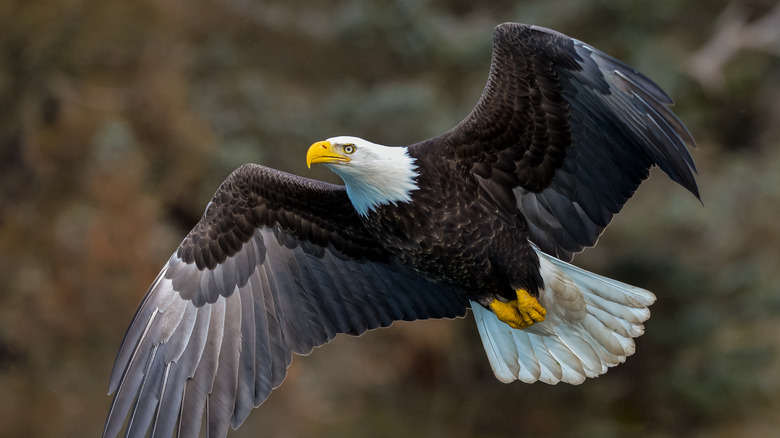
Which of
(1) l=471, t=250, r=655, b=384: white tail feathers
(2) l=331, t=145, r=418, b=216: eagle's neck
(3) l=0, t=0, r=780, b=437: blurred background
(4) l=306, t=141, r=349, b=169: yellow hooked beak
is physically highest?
(3) l=0, t=0, r=780, b=437: blurred background

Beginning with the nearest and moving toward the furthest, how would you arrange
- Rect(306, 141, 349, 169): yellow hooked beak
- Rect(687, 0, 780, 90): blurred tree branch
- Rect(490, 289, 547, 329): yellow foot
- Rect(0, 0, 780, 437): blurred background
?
Rect(306, 141, 349, 169): yellow hooked beak, Rect(490, 289, 547, 329): yellow foot, Rect(0, 0, 780, 437): blurred background, Rect(687, 0, 780, 90): blurred tree branch

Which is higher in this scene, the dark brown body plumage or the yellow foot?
the dark brown body plumage

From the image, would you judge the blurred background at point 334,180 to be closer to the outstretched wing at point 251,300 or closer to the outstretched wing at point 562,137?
the outstretched wing at point 251,300

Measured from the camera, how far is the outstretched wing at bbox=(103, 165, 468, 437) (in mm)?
4516

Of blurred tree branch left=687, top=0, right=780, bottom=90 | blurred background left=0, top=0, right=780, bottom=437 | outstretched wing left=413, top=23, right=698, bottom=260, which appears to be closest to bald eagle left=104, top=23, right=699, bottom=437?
outstretched wing left=413, top=23, right=698, bottom=260

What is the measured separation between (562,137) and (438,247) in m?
0.73

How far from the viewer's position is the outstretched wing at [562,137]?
396 cm

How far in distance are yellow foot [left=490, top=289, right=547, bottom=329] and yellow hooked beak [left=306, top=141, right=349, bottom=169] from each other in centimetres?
96

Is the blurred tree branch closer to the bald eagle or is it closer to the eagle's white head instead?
the bald eagle

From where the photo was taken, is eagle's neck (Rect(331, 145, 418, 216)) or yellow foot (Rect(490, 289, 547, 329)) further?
yellow foot (Rect(490, 289, 547, 329))

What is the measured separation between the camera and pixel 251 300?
188 inches

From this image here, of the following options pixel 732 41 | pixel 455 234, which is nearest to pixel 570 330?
pixel 455 234

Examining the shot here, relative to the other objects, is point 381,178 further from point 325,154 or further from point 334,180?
point 334,180

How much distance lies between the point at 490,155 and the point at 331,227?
0.91 m
